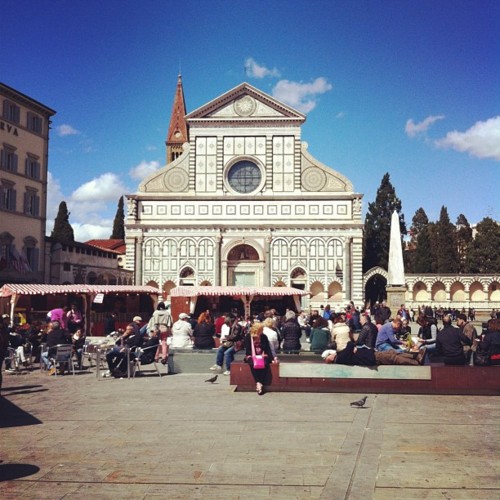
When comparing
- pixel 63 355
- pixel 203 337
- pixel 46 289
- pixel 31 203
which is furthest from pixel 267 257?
pixel 63 355

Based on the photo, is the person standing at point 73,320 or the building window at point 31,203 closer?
the person standing at point 73,320

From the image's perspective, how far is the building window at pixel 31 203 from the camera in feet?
124

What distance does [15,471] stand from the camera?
6977mm

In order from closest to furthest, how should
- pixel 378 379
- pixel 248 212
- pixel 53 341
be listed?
pixel 378 379 → pixel 53 341 → pixel 248 212

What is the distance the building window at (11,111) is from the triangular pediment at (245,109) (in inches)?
630

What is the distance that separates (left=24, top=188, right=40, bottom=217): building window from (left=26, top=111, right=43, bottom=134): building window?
3844mm

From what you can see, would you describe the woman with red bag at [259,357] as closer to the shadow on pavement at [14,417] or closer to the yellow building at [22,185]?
the shadow on pavement at [14,417]

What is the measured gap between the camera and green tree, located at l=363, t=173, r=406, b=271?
60.4 meters

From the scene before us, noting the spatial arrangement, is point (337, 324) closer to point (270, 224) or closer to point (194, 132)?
point (270, 224)

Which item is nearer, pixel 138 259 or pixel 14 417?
pixel 14 417

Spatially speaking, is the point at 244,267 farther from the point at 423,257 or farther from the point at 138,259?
the point at 423,257

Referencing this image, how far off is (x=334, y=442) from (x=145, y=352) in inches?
305

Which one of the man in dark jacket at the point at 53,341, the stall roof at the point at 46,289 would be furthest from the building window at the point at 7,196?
the man in dark jacket at the point at 53,341

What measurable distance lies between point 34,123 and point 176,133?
43.1m
